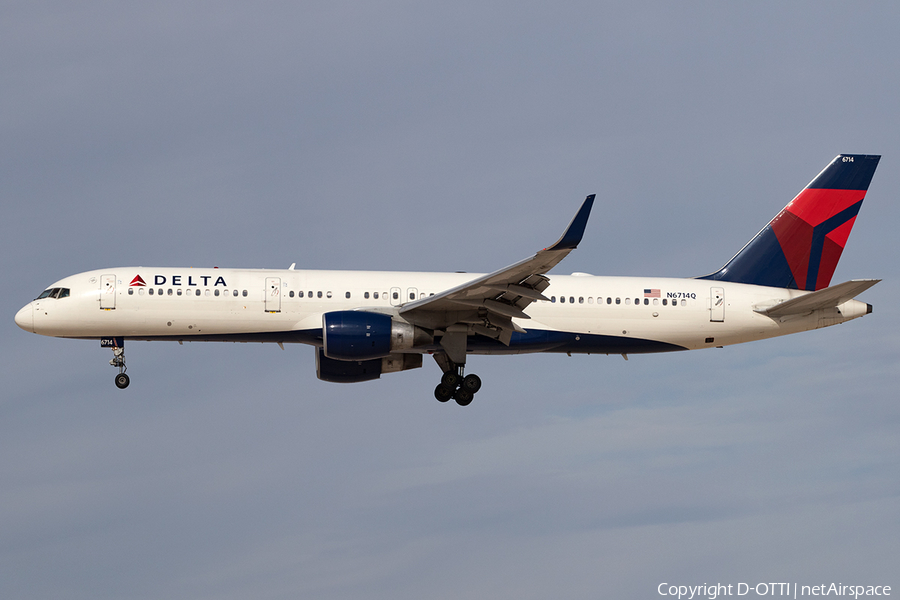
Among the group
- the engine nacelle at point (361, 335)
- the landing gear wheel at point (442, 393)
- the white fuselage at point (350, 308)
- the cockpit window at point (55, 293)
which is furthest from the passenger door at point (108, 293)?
the landing gear wheel at point (442, 393)

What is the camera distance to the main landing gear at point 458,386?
3781 cm

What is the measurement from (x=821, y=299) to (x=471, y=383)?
12.4 meters

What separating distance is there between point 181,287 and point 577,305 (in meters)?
13.4

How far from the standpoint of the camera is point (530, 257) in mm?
30969

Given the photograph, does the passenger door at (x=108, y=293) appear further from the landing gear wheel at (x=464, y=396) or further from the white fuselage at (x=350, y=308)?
the landing gear wheel at (x=464, y=396)

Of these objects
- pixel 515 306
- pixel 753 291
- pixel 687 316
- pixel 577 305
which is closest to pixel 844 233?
pixel 753 291

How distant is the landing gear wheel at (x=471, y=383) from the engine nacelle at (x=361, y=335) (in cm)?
342

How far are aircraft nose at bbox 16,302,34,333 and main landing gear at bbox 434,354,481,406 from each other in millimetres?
13903

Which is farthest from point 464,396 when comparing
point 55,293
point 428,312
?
point 55,293

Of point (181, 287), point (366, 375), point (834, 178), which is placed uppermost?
point (834, 178)

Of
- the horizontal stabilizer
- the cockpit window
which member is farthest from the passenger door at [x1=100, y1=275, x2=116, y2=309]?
the horizontal stabilizer

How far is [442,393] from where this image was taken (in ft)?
125

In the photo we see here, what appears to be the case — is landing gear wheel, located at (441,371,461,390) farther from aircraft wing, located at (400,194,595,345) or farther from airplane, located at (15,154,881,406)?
aircraft wing, located at (400,194,595,345)

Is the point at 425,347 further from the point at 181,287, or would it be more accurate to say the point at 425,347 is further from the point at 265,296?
the point at 181,287
